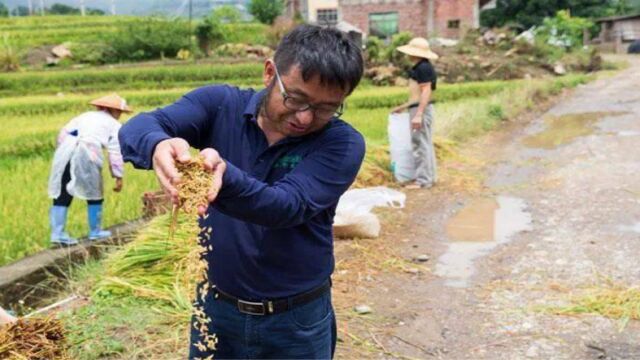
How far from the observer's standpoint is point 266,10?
120ft

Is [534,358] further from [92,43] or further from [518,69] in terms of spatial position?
[92,43]

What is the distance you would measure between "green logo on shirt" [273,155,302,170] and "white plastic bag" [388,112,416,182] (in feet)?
19.1

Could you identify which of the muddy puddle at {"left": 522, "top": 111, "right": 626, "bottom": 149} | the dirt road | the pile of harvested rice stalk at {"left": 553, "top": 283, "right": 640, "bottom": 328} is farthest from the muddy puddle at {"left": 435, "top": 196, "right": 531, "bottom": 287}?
the muddy puddle at {"left": 522, "top": 111, "right": 626, "bottom": 149}

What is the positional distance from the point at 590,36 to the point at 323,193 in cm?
4687

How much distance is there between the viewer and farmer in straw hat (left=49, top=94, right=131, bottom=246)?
5645mm

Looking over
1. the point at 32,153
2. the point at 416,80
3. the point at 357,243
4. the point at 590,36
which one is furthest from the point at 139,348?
the point at 590,36

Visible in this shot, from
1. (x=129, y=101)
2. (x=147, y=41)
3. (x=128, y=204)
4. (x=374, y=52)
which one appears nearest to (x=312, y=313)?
(x=128, y=204)

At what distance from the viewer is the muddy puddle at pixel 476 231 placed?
5102mm

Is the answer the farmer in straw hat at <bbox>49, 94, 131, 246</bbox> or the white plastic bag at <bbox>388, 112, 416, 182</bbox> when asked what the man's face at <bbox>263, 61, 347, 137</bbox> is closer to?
the farmer in straw hat at <bbox>49, 94, 131, 246</bbox>

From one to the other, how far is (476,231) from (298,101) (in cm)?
460

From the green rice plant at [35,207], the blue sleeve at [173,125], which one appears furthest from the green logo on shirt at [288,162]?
the green rice plant at [35,207]

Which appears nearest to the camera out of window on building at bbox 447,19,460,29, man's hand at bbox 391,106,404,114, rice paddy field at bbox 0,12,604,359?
rice paddy field at bbox 0,12,604,359

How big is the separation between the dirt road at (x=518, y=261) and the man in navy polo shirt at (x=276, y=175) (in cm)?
176

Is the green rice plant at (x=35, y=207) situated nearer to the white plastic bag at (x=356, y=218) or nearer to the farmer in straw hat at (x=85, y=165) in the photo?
the farmer in straw hat at (x=85, y=165)
